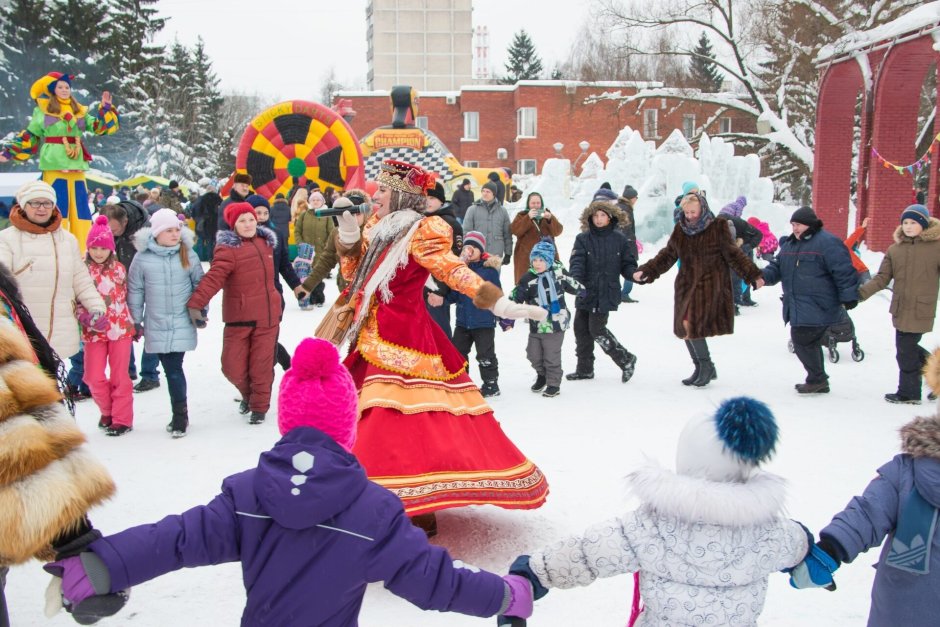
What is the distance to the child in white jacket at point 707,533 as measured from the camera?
2100mm

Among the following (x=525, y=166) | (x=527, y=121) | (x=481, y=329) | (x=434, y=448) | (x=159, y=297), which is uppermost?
(x=527, y=121)

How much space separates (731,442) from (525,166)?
4150cm

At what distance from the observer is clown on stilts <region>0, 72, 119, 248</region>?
1237cm

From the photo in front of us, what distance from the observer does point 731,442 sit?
2107 millimetres

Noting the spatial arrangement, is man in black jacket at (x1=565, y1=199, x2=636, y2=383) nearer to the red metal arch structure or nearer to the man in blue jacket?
the man in blue jacket

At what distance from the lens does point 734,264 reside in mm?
7633

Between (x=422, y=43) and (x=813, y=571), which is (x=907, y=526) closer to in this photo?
(x=813, y=571)

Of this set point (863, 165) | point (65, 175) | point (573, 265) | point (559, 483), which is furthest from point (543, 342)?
point (863, 165)

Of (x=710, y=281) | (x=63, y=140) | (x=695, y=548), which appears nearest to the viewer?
(x=695, y=548)

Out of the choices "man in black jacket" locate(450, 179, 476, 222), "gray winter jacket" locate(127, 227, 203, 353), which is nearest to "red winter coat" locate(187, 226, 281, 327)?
"gray winter jacket" locate(127, 227, 203, 353)

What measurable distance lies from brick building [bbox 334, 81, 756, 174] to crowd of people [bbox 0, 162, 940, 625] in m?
33.3

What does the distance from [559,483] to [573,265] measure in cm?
348

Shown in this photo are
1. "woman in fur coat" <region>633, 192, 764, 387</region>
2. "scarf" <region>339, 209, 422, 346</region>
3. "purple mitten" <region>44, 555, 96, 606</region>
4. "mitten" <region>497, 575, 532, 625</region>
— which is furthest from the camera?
"woman in fur coat" <region>633, 192, 764, 387</region>

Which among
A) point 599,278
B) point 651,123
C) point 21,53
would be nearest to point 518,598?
point 599,278
